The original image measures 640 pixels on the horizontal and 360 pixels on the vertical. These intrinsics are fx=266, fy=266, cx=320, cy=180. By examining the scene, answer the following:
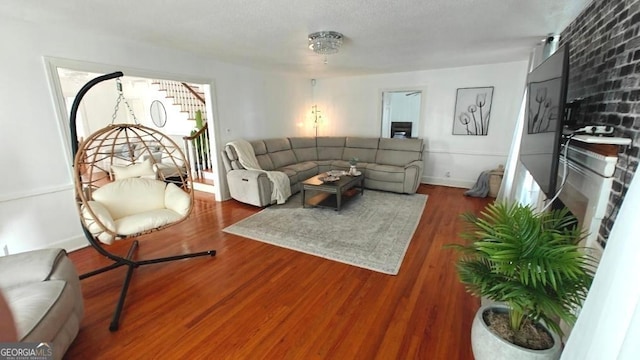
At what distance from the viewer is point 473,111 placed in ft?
15.5

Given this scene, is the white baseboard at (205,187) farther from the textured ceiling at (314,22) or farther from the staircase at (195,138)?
the textured ceiling at (314,22)

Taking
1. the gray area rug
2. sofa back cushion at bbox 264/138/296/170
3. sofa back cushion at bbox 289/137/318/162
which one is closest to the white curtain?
the gray area rug

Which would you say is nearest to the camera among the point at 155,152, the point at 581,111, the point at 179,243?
the point at 581,111

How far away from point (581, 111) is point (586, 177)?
25.3 inches

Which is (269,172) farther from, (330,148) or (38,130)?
(38,130)

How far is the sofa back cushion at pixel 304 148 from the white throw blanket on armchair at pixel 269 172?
1164 millimetres

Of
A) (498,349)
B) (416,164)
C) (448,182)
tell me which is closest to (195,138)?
(416,164)

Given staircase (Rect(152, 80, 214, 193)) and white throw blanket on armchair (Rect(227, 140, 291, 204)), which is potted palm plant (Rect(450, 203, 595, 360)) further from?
staircase (Rect(152, 80, 214, 193))

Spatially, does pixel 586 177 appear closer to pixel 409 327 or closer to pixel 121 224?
pixel 409 327

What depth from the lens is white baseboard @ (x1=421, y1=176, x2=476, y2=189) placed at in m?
5.00

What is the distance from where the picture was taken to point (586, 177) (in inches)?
64.7

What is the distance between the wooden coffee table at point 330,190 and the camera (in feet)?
12.2

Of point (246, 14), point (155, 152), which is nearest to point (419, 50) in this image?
point (246, 14)

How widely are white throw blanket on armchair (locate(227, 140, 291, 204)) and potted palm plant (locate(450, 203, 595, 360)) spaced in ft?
9.89
